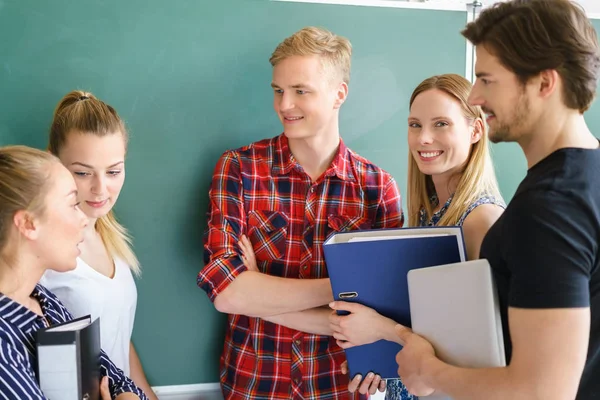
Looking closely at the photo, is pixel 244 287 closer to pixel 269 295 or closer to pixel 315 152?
pixel 269 295

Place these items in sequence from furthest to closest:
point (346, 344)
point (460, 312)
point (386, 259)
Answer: point (346, 344) → point (386, 259) → point (460, 312)

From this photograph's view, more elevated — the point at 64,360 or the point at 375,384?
the point at 64,360

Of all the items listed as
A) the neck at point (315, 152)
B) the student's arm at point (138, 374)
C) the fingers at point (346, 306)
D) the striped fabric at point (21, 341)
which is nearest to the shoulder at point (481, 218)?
the fingers at point (346, 306)

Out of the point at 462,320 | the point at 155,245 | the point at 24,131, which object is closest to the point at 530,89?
the point at 462,320

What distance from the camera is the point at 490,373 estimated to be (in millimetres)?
1110

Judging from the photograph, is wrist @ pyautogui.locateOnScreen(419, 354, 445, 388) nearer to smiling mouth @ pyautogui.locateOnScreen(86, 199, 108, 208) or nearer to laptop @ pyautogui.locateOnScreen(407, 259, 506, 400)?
laptop @ pyautogui.locateOnScreen(407, 259, 506, 400)

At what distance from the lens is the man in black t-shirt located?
994 mm

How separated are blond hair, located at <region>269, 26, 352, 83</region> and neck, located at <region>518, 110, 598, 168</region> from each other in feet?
2.81

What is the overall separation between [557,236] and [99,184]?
3.97 feet

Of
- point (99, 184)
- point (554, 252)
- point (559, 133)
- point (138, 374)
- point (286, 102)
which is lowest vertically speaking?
point (138, 374)

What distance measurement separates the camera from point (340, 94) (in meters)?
1.93

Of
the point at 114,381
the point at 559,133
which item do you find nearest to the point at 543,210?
the point at 559,133

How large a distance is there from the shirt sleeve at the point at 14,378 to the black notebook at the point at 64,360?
0.03m

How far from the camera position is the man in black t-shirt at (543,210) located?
0.99 metres
